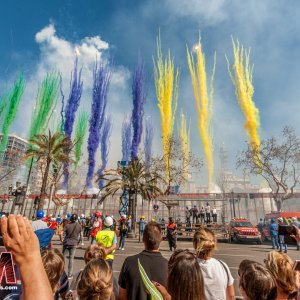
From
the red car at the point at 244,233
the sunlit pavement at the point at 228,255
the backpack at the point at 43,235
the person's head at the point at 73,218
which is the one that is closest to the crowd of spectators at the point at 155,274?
the backpack at the point at 43,235

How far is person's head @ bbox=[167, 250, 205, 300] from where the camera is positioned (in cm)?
181

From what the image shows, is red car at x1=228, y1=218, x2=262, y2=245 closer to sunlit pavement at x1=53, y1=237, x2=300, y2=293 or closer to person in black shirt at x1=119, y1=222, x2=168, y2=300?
sunlit pavement at x1=53, y1=237, x2=300, y2=293

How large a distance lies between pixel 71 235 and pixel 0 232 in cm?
668

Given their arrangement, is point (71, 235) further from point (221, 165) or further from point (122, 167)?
point (221, 165)

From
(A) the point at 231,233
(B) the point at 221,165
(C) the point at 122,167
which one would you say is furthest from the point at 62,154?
(B) the point at 221,165

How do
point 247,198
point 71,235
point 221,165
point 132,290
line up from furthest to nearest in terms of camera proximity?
point 221,165 < point 247,198 < point 71,235 < point 132,290

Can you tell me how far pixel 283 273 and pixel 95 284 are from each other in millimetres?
1905

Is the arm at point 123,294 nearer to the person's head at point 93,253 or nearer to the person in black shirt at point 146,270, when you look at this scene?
the person in black shirt at point 146,270

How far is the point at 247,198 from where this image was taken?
30.1 m

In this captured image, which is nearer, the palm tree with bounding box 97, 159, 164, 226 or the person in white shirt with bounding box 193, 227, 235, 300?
the person in white shirt with bounding box 193, 227, 235, 300

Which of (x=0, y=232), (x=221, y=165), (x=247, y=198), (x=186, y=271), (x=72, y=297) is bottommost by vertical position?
(x=72, y=297)

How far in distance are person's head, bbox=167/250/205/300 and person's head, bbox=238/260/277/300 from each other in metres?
0.67

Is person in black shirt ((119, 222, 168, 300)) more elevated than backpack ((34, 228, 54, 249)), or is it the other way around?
backpack ((34, 228, 54, 249))

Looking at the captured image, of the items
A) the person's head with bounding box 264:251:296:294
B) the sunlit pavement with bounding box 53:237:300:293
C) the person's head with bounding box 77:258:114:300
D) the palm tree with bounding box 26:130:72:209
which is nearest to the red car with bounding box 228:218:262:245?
the sunlit pavement with bounding box 53:237:300:293
